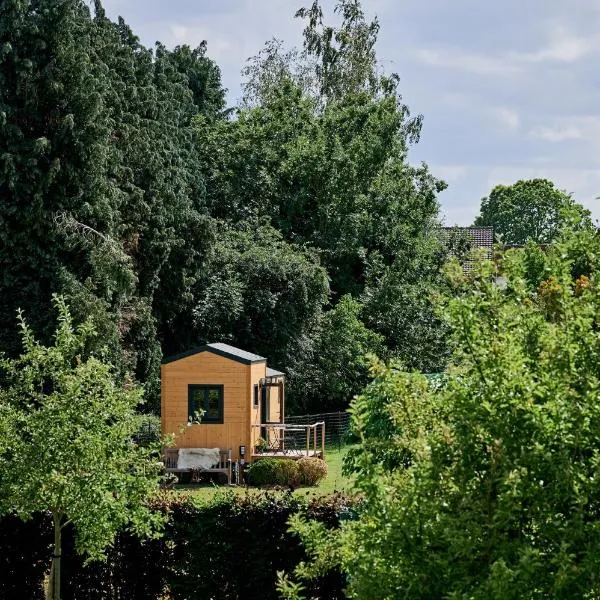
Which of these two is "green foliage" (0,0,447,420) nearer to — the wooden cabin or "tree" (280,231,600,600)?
the wooden cabin

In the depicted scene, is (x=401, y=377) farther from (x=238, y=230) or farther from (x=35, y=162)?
(x=238, y=230)

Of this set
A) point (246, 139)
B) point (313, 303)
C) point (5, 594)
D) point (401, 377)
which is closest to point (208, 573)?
point (5, 594)

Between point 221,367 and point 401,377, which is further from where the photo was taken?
point 221,367

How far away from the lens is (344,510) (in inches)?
560

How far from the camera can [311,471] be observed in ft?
95.9

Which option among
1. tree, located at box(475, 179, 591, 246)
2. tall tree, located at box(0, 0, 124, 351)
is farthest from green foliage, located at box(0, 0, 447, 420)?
tree, located at box(475, 179, 591, 246)

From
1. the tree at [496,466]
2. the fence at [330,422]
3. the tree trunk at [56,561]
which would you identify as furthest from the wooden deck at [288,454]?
the tree at [496,466]

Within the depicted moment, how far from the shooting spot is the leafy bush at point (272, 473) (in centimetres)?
2944

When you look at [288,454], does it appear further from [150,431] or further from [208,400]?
[150,431]

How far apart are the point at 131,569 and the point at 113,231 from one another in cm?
1875

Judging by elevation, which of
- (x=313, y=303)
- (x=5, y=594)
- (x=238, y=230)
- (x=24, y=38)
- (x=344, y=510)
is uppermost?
(x=24, y=38)

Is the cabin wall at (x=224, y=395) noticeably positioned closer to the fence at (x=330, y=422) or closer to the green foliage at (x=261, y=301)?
the fence at (x=330, y=422)

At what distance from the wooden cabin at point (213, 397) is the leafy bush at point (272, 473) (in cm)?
114

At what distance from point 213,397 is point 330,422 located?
8.17 m
